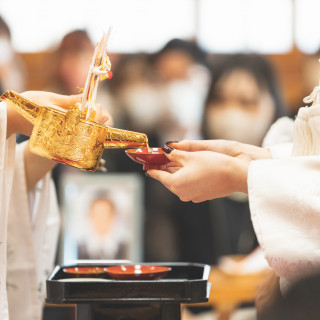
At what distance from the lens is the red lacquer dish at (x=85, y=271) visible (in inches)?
59.3

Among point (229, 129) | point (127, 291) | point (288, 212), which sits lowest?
point (127, 291)

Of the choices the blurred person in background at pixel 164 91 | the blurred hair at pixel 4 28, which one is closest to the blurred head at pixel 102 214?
the blurred person in background at pixel 164 91

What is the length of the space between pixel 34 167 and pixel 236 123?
1.80 meters

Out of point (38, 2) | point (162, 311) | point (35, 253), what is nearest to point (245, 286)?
point (35, 253)

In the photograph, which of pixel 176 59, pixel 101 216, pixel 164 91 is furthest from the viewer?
pixel 164 91

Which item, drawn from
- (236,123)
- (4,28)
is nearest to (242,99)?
(236,123)

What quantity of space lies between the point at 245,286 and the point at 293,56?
110 inches

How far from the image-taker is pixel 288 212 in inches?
48.4

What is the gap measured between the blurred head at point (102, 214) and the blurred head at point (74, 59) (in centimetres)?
64

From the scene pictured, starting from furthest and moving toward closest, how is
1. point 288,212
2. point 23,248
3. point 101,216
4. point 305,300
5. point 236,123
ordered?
point 101,216 < point 236,123 < point 23,248 < point 288,212 < point 305,300

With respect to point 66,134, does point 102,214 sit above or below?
below

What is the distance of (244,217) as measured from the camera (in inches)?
134

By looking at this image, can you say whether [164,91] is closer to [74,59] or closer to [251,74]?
[74,59]

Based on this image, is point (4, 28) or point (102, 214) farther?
point (102, 214)
